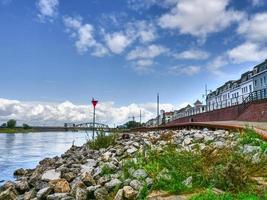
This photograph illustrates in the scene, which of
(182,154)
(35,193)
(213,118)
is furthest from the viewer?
(213,118)

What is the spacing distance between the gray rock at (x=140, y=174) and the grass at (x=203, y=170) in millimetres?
86

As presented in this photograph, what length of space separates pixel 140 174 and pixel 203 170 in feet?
3.45

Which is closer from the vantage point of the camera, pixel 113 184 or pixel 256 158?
pixel 113 184

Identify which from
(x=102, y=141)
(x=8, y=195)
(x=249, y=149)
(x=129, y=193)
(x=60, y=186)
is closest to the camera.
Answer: (x=129, y=193)

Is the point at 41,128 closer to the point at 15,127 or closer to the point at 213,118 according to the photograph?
the point at 15,127

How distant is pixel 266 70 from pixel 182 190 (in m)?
54.5

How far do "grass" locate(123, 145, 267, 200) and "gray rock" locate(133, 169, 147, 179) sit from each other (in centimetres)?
9

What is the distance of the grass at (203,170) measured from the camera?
20.0ft

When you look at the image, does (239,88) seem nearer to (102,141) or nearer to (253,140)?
(102,141)

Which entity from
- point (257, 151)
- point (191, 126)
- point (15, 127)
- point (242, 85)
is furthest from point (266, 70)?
point (15, 127)

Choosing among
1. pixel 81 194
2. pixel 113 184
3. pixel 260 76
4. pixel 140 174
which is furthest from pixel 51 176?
pixel 260 76

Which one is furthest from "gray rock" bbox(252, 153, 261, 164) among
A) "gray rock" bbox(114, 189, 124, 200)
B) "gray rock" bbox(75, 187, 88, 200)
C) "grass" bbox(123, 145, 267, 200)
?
"gray rock" bbox(75, 187, 88, 200)

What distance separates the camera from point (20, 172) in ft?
54.6

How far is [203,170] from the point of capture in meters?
6.70
